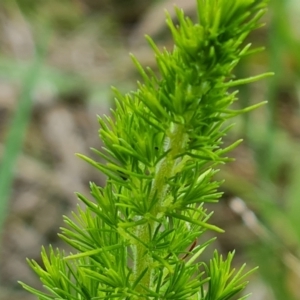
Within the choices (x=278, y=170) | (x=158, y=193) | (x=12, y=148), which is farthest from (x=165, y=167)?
→ (x=278, y=170)

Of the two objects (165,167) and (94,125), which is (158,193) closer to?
(165,167)

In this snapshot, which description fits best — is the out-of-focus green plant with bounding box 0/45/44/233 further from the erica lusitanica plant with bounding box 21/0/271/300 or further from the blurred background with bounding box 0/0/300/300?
the erica lusitanica plant with bounding box 21/0/271/300

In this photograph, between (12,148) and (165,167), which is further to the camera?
(12,148)

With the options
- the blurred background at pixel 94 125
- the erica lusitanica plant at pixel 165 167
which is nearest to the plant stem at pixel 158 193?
the erica lusitanica plant at pixel 165 167

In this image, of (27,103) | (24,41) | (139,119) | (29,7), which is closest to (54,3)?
(29,7)

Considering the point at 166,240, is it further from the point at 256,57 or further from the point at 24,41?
the point at 24,41

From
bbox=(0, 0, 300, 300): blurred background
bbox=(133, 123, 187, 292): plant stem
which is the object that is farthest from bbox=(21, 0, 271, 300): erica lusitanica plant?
bbox=(0, 0, 300, 300): blurred background
